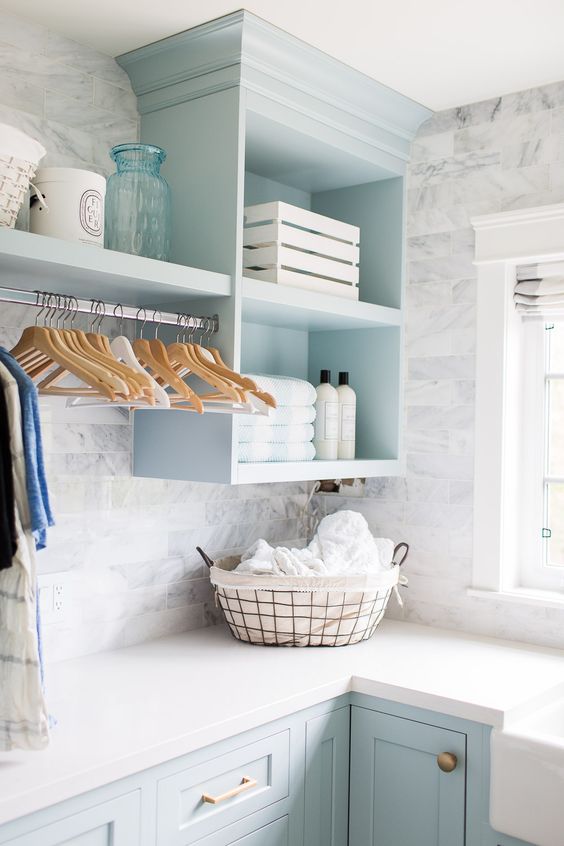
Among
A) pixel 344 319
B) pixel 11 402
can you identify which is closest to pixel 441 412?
pixel 344 319

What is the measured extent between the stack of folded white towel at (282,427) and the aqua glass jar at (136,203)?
46cm

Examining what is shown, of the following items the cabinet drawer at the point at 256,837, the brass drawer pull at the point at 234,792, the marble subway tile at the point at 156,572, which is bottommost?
the cabinet drawer at the point at 256,837

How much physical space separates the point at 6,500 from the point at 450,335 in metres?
1.62

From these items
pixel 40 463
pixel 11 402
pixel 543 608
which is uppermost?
pixel 11 402

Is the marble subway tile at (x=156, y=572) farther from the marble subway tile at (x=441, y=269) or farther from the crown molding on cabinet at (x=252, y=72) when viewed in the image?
the crown molding on cabinet at (x=252, y=72)

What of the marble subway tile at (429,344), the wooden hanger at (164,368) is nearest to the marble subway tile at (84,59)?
the wooden hanger at (164,368)

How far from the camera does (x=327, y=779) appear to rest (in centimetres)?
Answer: 210

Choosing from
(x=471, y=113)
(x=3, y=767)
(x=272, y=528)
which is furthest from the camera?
(x=272, y=528)

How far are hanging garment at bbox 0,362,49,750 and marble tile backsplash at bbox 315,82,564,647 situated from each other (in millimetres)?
1498

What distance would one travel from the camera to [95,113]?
90.0 inches

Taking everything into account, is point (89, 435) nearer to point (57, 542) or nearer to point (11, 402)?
point (57, 542)

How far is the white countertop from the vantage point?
156 centimetres

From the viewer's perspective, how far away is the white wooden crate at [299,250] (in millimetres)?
2355

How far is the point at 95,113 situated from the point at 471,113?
1138 mm
